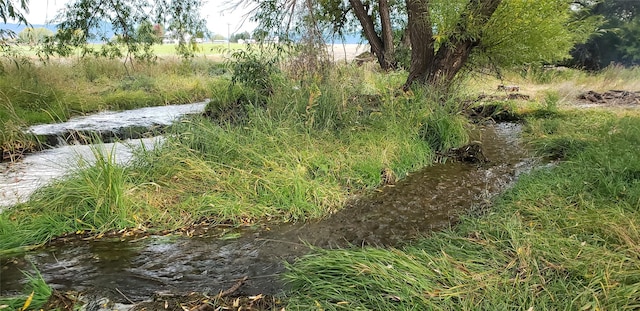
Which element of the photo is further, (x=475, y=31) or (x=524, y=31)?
(x=524, y=31)

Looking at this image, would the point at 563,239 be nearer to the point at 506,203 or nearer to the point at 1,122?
the point at 506,203

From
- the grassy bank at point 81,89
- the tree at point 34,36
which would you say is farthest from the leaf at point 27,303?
the tree at point 34,36

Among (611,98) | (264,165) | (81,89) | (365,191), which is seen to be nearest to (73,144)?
(264,165)

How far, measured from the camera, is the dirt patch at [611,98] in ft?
36.8

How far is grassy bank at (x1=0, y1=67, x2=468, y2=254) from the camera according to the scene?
4203 mm

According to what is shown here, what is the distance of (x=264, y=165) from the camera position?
5.13 m

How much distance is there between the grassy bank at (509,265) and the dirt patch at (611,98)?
847 cm

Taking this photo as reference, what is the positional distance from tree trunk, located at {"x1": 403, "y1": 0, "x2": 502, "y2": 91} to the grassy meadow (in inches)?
18.5

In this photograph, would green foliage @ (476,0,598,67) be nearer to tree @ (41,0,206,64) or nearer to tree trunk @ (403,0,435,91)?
tree trunk @ (403,0,435,91)

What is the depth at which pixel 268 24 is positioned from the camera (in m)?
7.75

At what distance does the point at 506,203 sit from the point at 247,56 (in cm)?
508

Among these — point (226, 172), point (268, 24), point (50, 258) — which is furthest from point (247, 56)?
point (50, 258)

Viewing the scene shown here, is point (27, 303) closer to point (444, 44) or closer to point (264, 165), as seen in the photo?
point (264, 165)

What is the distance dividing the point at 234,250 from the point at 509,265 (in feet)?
7.03
